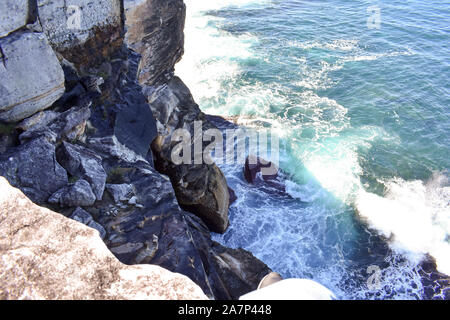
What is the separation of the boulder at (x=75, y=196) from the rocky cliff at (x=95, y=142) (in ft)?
0.06

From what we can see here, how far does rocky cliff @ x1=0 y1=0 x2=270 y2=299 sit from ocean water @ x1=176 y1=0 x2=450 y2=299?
3968 millimetres

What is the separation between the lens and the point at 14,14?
6328 millimetres

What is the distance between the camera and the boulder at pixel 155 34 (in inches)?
436

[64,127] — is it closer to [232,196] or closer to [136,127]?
[136,127]

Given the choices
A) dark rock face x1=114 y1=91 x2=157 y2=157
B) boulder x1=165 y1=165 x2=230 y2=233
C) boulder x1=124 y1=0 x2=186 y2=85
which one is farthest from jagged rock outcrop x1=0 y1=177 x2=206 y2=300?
boulder x1=124 y1=0 x2=186 y2=85

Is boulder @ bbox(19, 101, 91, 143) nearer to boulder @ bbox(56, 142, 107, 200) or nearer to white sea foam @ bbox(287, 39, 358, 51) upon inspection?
boulder @ bbox(56, 142, 107, 200)

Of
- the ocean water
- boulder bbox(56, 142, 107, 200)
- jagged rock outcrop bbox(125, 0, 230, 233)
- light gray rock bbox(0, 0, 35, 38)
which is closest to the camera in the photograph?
light gray rock bbox(0, 0, 35, 38)

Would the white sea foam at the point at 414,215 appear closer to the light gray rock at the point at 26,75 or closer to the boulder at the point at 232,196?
the boulder at the point at 232,196

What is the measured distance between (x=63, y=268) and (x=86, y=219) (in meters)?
2.67

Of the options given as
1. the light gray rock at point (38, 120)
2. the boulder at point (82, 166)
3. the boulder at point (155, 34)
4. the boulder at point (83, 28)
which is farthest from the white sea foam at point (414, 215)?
the light gray rock at point (38, 120)

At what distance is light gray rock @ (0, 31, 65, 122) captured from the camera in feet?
20.9

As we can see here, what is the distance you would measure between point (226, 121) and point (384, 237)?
8.98m

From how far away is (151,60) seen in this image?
12633mm
